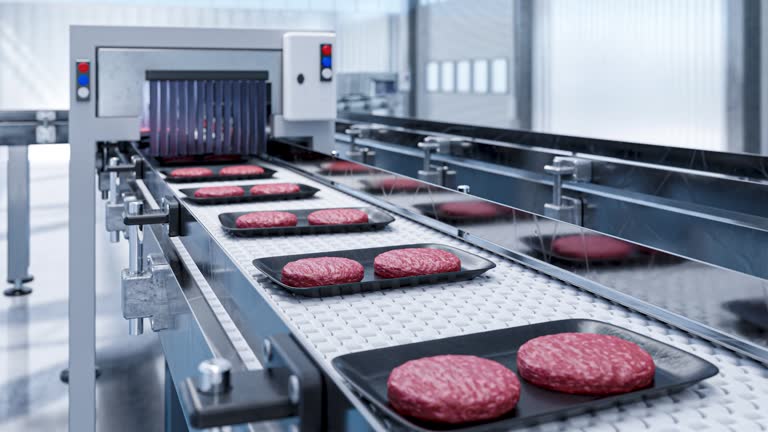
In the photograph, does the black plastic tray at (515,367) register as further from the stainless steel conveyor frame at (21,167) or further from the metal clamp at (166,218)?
the stainless steel conveyor frame at (21,167)

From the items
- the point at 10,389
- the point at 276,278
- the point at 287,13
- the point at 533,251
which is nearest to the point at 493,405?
the point at 276,278

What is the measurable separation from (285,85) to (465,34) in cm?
379

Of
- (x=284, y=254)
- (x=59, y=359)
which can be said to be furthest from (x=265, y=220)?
(x=59, y=359)

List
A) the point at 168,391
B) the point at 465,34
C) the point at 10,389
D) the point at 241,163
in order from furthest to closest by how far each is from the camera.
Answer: the point at 465,34 → the point at 10,389 → the point at 241,163 → the point at 168,391

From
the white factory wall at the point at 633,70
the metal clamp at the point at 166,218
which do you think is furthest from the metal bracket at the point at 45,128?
the white factory wall at the point at 633,70

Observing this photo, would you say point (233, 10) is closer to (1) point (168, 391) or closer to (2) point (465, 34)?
(2) point (465, 34)

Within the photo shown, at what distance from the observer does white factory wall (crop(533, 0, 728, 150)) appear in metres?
3.62

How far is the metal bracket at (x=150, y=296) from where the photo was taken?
1.64 m

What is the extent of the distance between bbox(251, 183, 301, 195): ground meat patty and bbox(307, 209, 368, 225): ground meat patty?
0.40m

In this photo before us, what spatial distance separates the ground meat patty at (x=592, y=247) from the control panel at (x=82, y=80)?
63.0 inches

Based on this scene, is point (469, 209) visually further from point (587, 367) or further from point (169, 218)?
point (587, 367)

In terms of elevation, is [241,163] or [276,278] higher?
[241,163]

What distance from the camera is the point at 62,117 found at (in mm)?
3512

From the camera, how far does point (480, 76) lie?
607 centimetres
